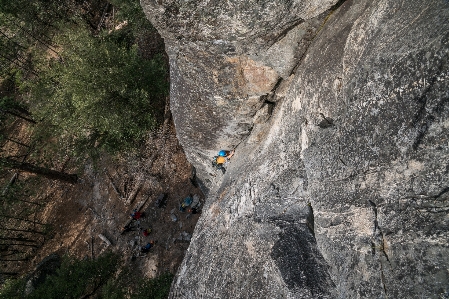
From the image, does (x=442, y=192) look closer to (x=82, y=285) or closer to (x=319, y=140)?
(x=319, y=140)

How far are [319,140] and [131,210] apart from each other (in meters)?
12.4

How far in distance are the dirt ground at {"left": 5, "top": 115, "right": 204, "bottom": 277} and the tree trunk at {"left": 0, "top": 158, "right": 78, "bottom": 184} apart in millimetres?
540

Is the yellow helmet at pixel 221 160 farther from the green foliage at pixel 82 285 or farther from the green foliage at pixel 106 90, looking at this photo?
the green foliage at pixel 106 90

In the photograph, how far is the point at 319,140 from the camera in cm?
512

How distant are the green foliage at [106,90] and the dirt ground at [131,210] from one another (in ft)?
4.55

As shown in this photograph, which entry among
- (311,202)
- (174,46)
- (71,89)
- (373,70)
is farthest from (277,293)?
(71,89)

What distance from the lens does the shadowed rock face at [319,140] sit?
3480 mm

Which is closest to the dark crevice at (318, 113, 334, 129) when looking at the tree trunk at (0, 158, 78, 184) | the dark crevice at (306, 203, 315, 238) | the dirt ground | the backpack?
the dark crevice at (306, 203, 315, 238)

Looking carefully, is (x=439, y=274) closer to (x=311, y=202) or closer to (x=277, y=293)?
(x=311, y=202)

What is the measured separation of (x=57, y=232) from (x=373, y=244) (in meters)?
18.5

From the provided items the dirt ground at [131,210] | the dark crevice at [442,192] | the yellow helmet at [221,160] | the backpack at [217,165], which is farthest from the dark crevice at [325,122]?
the dirt ground at [131,210]

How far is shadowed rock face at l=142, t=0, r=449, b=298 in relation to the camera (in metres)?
3.48

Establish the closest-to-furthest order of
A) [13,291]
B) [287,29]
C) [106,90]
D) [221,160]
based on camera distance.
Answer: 1. [287,29]
2. [221,160]
3. [13,291]
4. [106,90]

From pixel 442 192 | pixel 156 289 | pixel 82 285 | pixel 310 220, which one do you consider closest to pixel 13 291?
pixel 82 285
